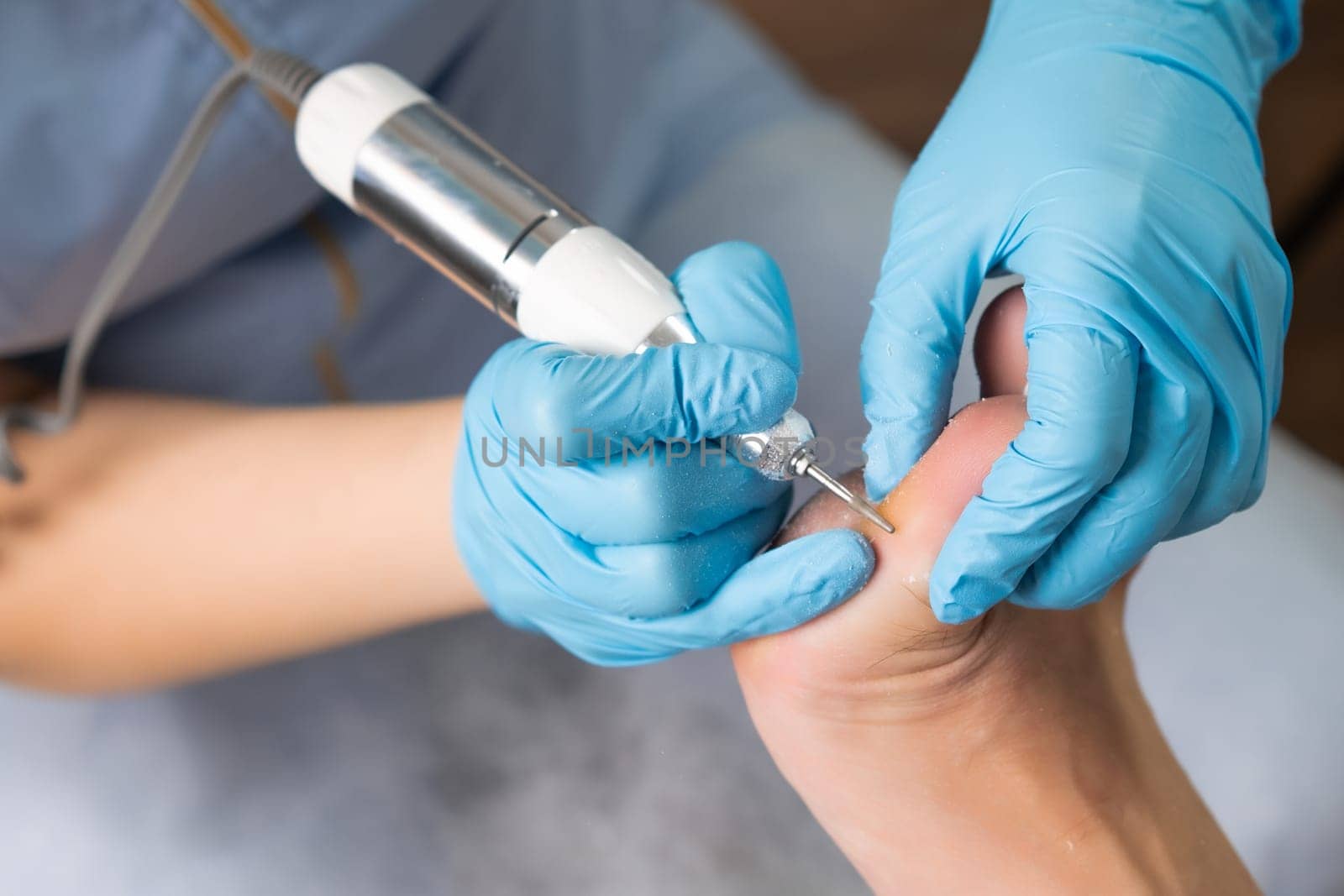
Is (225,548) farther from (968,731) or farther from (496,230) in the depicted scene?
(968,731)

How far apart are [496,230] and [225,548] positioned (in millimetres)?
417

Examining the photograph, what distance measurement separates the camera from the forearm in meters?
0.85

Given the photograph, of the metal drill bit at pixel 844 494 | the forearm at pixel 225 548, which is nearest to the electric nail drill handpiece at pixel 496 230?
the metal drill bit at pixel 844 494

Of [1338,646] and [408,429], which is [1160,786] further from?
[408,429]

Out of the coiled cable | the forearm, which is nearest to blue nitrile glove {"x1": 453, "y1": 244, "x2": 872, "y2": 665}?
the forearm

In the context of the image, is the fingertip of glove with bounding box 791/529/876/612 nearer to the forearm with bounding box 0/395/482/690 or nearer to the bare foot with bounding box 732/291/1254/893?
the bare foot with bounding box 732/291/1254/893

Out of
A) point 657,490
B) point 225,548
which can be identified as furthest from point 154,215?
point 657,490

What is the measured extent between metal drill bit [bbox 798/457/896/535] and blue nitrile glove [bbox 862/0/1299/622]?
0.04 metres

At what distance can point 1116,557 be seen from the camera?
62 cm

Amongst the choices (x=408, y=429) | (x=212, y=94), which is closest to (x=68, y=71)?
(x=212, y=94)

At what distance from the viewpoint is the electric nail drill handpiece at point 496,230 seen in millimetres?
590

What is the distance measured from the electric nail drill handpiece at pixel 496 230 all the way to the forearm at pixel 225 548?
0.24 metres

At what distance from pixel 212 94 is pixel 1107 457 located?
25.6 inches

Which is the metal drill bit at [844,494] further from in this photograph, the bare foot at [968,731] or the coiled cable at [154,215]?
the coiled cable at [154,215]
